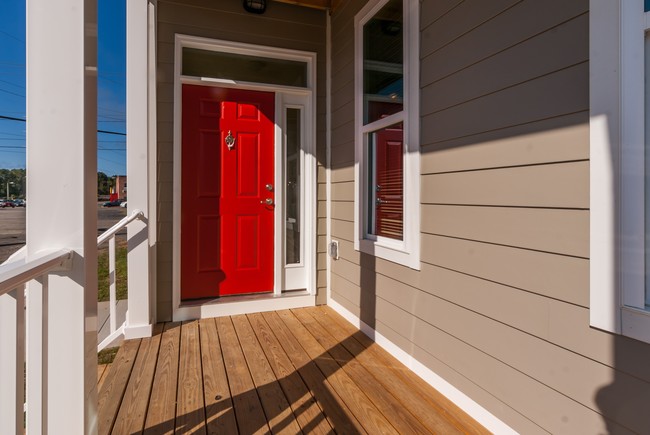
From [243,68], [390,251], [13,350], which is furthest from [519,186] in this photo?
[243,68]

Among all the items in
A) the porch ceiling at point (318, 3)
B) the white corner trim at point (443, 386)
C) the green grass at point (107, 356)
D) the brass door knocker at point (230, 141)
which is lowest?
the green grass at point (107, 356)

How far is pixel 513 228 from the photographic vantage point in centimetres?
161

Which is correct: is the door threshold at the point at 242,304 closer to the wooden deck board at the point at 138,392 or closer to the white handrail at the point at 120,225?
the wooden deck board at the point at 138,392

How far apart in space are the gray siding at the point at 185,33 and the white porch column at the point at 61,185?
2.01 metres

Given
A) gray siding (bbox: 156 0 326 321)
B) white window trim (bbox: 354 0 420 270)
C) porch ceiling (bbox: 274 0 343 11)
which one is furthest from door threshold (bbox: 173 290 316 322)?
porch ceiling (bbox: 274 0 343 11)

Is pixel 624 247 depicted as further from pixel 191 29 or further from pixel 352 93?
pixel 191 29

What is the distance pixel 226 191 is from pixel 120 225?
3.66 ft

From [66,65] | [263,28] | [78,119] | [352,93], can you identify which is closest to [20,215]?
[78,119]

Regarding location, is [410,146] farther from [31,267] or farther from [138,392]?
[138,392]

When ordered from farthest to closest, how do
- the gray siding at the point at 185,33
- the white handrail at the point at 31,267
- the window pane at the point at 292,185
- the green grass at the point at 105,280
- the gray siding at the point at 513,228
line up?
1. the green grass at the point at 105,280
2. the window pane at the point at 292,185
3. the gray siding at the point at 185,33
4. the gray siding at the point at 513,228
5. the white handrail at the point at 31,267

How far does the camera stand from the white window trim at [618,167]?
3.85 ft

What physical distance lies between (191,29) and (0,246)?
2408 millimetres

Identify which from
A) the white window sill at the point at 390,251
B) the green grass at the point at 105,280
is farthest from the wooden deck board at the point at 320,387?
the green grass at the point at 105,280

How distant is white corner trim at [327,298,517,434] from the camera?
171cm
